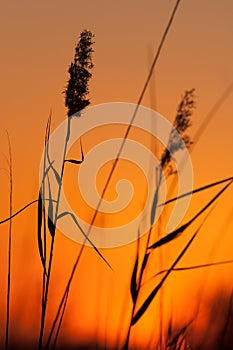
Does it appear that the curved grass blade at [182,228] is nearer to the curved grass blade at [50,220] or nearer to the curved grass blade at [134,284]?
the curved grass blade at [134,284]

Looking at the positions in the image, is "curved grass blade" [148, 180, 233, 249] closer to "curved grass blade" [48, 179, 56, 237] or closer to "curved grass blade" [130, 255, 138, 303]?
"curved grass blade" [130, 255, 138, 303]

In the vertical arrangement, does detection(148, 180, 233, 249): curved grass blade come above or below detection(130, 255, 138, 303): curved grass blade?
above

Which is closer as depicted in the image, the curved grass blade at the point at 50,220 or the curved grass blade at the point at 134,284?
the curved grass blade at the point at 134,284

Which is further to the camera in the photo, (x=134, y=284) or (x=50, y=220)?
(x=50, y=220)

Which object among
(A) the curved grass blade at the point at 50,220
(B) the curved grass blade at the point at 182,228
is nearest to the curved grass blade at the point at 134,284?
(B) the curved grass blade at the point at 182,228

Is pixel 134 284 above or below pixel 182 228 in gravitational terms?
below

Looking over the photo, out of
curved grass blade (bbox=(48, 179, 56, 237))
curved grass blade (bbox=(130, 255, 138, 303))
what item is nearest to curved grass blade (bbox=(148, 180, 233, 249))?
curved grass blade (bbox=(130, 255, 138, 303))

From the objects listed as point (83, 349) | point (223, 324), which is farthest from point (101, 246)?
point (83, 349)

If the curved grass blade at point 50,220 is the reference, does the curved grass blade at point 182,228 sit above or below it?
below

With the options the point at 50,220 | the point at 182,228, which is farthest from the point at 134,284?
the point at 50,220

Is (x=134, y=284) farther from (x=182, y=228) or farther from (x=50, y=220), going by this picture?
(x=50, y=220)

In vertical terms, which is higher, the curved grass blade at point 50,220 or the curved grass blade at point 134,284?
the curved grass blade at point 50,220

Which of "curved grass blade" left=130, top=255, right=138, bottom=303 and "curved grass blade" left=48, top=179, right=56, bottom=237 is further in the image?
"curved grass blade" left=48, top=179, right=56, bottom=237

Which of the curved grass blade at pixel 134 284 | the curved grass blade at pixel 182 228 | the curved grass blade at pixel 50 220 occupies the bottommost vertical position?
the curved grass blade at pixel 134 284
